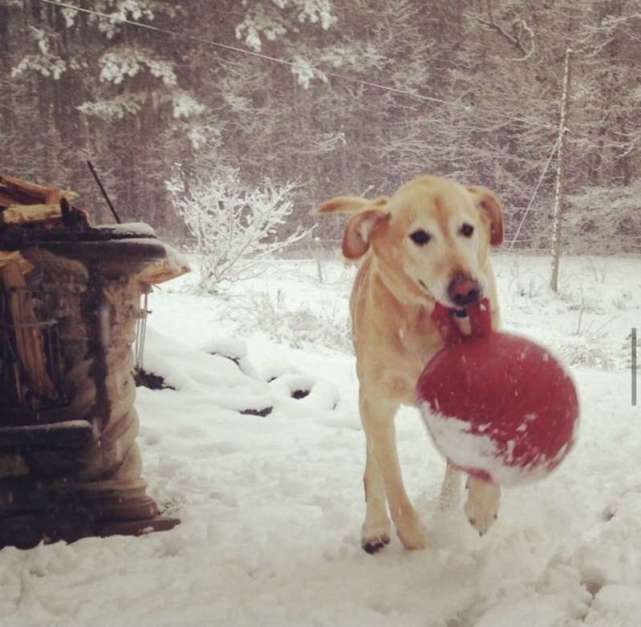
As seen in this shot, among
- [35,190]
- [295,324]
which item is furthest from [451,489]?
[295,324]

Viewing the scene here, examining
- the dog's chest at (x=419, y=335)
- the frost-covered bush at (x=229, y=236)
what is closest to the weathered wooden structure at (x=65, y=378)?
the dog's chest at (x=419, y=335)

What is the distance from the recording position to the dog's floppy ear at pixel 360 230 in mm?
980

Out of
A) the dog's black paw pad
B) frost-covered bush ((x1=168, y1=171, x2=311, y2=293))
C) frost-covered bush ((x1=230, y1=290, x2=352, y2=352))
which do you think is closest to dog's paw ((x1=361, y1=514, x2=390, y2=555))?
the dog's black paw pad

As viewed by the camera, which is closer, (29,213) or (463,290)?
(463,290)

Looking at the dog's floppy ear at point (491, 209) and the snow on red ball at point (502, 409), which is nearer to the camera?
the snow on red ball at point (502, 409)

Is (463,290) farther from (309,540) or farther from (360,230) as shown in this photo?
(309,540)

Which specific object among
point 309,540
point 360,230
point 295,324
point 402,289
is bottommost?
point 295,324

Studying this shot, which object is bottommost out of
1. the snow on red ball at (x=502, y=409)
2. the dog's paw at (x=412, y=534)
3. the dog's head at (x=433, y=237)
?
the dog's paw at (x=412, y=534)

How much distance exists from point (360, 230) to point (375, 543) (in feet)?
1.91

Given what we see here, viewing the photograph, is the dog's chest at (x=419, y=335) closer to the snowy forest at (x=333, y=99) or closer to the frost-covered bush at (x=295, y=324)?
the snowy forest at (x=333, y=99)

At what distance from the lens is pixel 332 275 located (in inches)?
209

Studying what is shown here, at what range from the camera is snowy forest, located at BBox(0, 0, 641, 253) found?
3680mm

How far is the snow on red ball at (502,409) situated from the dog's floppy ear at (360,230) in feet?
0.83

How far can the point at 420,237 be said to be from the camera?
92 cm
